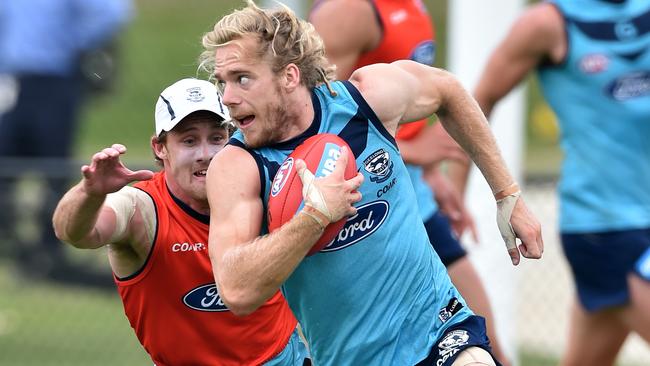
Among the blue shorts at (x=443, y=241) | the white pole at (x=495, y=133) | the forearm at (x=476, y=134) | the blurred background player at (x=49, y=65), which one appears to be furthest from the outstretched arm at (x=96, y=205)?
the blurred background player at (x=49, y=65)

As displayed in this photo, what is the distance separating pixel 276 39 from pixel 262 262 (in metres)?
0.77

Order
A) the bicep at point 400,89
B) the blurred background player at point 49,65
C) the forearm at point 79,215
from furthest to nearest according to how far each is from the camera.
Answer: the blurred background player at point 49,65
the bicep at point 400,89
the forearm at point 79,215

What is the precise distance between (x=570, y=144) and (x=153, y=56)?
693 inches

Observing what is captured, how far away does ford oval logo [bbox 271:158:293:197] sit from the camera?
490 cm

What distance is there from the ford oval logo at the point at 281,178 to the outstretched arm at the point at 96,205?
51cm

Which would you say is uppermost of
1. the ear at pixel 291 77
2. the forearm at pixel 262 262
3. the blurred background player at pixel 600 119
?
the ear at pixel 291 77

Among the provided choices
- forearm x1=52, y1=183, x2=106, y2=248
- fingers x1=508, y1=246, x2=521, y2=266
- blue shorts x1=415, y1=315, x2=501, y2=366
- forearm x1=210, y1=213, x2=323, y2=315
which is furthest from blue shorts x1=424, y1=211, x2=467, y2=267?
A: forearm x1=210, y1=213, x2=323, y2=315

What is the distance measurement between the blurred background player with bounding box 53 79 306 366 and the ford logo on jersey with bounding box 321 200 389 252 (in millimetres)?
336

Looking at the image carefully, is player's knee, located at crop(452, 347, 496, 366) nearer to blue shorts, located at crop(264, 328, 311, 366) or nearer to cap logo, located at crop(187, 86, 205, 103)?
blue shorts, located at crop(264, 328, 311, 366)

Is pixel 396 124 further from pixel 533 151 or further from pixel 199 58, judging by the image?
pixel 533 151

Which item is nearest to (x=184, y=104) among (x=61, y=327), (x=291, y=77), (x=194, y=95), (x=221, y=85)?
(x=194, y=95)

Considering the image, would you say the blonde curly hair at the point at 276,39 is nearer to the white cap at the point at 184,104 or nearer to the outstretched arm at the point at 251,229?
the white cap at the point at 184,104

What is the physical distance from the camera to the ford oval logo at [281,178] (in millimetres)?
4902

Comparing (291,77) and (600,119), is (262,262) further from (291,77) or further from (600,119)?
(600,119)
